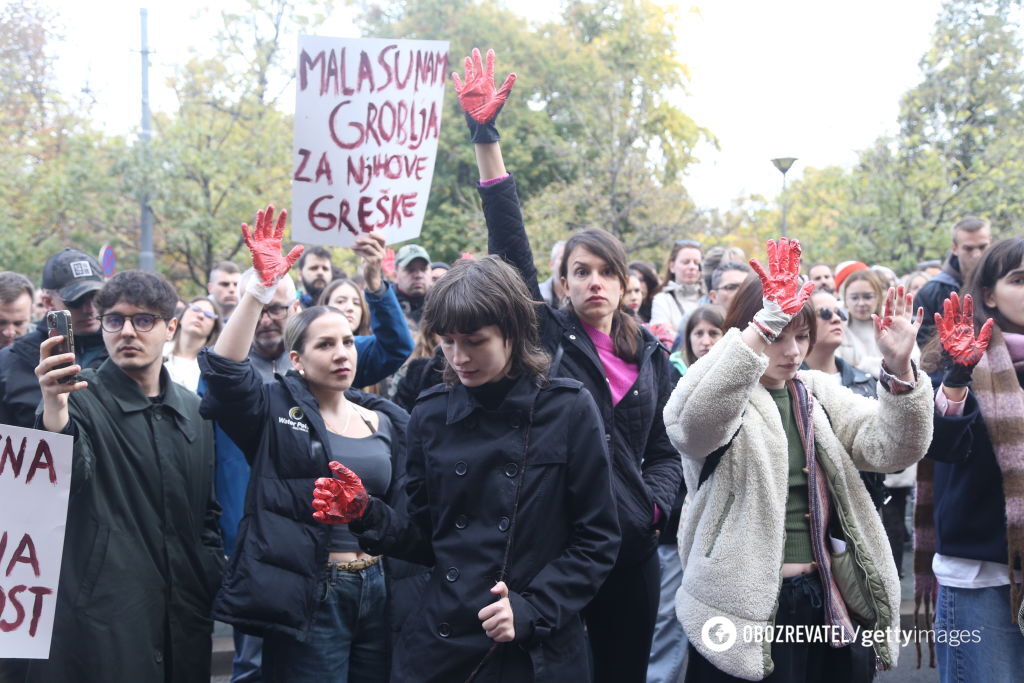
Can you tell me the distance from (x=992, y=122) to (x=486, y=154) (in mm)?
18765

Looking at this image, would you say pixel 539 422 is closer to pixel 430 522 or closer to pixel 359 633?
pixel 430 522

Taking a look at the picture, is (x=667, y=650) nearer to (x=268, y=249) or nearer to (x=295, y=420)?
(x=295, y=420)

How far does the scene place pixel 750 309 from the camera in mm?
3320

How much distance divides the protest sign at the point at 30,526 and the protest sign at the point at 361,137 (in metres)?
1.70

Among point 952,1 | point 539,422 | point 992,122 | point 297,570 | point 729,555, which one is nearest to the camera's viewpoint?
point 539,422

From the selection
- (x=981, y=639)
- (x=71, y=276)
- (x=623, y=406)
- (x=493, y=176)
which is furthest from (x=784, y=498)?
(x=71, y=276)

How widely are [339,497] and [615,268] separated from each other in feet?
5.21

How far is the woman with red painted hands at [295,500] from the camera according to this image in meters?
3.39

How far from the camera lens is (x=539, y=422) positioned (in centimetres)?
273

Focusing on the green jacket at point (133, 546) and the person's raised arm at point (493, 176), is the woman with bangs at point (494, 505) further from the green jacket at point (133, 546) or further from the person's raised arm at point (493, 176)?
the green jacket at point (133, 546)

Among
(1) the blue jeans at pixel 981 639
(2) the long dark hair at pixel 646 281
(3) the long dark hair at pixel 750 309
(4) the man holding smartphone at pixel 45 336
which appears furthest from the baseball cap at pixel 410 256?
(1) the blue jeans at pixel 981 639

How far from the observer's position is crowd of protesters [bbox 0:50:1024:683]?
8.86 ft

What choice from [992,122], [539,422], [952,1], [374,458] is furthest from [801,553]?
[952,1]

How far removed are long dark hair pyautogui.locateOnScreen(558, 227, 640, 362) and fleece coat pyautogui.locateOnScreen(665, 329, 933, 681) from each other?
2.10 feet
